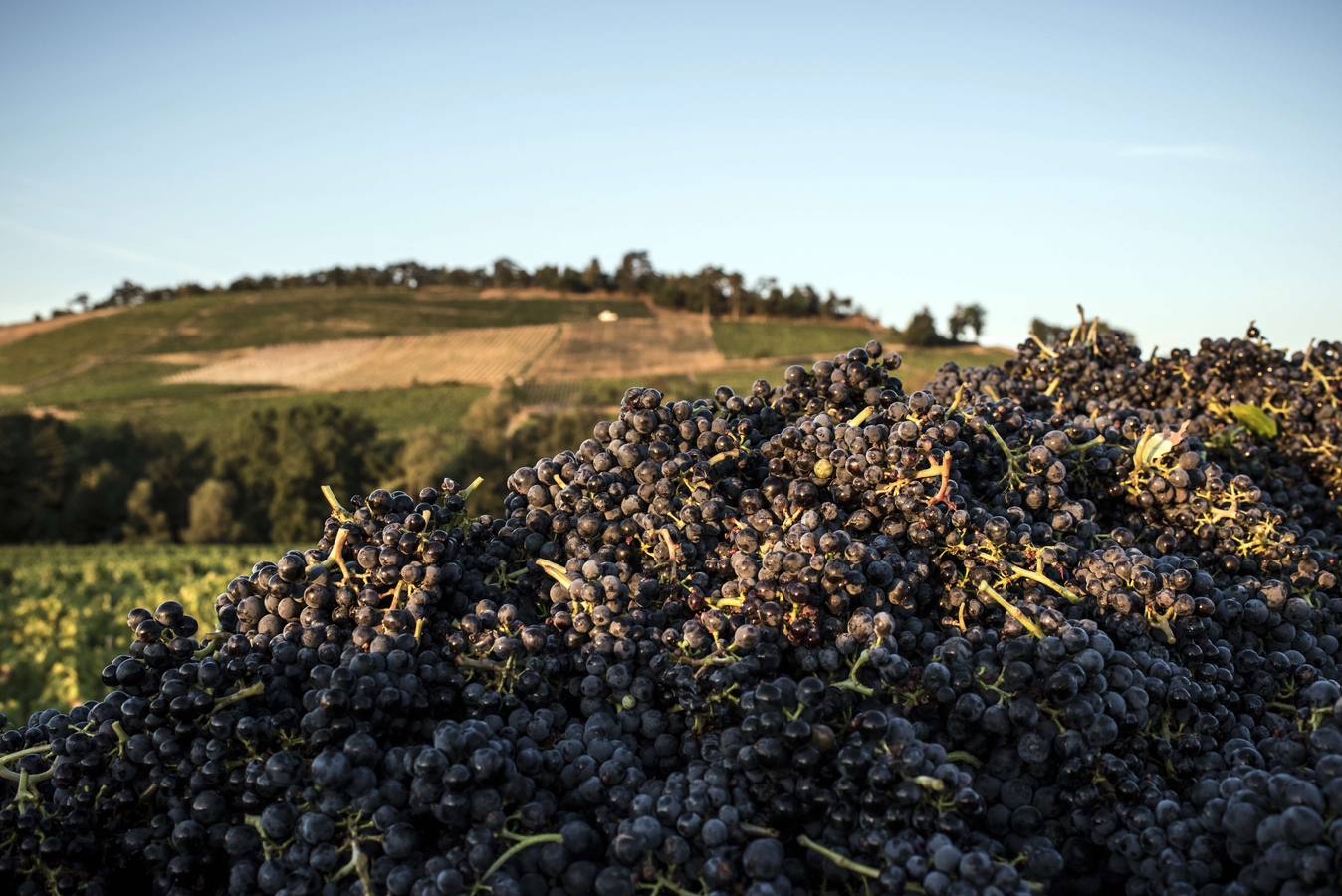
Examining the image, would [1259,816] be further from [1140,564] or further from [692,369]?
[692,369]

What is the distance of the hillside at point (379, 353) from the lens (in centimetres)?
7319

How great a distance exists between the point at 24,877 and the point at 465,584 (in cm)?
86

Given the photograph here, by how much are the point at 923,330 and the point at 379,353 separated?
50.2m

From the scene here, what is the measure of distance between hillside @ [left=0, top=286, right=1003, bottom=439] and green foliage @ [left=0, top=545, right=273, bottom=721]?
Result: 131 ft

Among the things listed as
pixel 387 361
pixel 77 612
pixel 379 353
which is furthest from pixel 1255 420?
pixel 379 353

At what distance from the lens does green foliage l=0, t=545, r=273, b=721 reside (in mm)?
12570

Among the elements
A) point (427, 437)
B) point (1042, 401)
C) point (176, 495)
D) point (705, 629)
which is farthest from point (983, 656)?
point (176, 495)

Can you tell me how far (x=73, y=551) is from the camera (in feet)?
123

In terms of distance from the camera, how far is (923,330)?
74.1 meters

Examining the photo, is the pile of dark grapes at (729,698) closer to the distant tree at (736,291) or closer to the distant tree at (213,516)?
the distant tree at (213,516)

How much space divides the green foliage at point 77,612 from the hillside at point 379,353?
39.9 meters

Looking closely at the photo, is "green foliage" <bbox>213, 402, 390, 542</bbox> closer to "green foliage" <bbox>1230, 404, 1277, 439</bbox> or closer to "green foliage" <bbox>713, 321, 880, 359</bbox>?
"green foliage" <bbox>713, 321, 880, 359</bbox>

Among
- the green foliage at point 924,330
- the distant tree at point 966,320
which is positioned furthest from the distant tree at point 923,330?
the distant tree at point 966,320

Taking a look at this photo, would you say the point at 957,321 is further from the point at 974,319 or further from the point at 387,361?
the point at 387,361
